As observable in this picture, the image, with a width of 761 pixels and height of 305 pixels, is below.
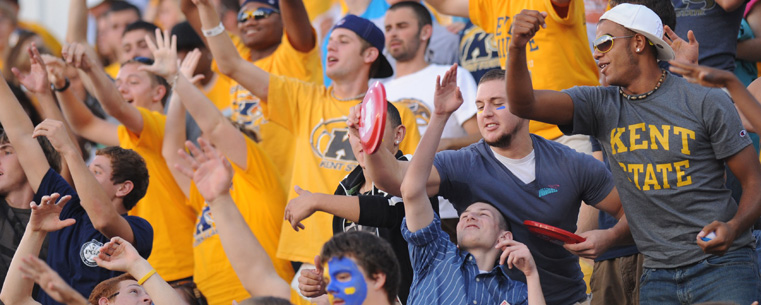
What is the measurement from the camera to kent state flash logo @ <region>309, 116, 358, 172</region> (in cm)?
586

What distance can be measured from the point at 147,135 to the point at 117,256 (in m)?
2.44

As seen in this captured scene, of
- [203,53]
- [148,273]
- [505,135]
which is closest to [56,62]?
[203,53]

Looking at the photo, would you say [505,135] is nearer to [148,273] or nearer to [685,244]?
[685,244]

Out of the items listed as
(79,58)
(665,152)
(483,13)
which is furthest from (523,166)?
(79,58)

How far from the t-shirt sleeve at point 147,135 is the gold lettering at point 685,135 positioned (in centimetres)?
381

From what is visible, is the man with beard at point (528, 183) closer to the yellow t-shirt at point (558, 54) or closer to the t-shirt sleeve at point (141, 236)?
the yellow t-shirt at point (558, 54)

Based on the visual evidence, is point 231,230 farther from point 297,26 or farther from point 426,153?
point 297,26

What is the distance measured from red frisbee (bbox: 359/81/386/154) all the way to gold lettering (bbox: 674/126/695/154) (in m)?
1.21

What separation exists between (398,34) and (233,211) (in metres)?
3.10

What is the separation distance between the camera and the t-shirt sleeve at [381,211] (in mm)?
4496

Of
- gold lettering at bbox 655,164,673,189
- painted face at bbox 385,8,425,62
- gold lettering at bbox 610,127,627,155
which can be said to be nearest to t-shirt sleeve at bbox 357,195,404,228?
gold lettering at bbox 610,127,627,155

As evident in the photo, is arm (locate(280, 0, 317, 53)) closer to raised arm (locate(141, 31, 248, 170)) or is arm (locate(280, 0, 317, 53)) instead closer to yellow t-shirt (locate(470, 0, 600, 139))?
raised arm (locate(141, 31, 248, 170))

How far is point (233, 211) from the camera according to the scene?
4.48 metres

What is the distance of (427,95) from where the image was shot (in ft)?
21.7
